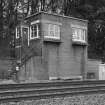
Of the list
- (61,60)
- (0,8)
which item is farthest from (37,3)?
(61,60)

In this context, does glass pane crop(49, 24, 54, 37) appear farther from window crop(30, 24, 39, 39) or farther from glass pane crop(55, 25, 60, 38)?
window crop(30, 24, 39, 39)

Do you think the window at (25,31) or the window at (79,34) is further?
the window at (25,31)

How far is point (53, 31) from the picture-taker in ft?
72.0

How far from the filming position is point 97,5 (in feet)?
121

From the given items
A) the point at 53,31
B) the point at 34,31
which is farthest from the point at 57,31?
the point at 34,31

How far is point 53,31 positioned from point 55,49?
1.85 meters

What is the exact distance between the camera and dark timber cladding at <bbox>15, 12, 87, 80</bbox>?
68.8 feet

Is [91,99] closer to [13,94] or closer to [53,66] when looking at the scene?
[13,94]

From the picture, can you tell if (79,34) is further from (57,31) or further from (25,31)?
(25,31)

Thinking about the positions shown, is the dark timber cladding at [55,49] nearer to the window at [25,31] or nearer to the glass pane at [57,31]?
the glass pane at [57,31]

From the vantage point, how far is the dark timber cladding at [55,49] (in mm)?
20984

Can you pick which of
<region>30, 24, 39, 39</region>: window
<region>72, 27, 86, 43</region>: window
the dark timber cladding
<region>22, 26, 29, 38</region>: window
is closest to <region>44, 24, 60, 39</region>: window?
the dark timber cladding

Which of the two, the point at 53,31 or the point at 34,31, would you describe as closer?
the point at 53,31

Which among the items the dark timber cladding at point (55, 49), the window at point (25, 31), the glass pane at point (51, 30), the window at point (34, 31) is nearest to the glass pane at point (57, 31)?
the dark timber cladding at point (55, 49)
